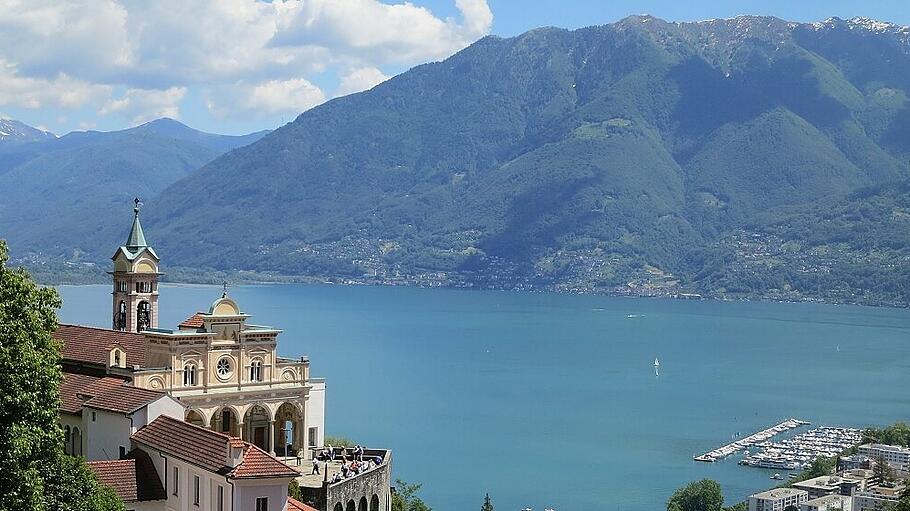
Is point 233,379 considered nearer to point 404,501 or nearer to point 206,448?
point 206,448

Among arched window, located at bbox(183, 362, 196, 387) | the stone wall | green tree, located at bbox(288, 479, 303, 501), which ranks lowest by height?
the stone wall

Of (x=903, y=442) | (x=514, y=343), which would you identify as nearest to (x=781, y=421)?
(x=903, y=442)

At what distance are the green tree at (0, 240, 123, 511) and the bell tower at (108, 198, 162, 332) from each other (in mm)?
16064

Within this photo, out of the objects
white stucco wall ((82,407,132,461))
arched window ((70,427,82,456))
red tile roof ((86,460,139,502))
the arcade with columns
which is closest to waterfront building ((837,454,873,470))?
the arcade with columns

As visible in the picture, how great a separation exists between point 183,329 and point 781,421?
76200 mm

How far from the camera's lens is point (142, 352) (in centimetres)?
3073

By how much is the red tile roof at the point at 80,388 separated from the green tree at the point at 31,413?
24.7ft

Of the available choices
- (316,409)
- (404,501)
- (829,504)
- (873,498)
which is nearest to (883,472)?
(873,498)

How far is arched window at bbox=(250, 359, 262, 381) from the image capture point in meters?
30.9

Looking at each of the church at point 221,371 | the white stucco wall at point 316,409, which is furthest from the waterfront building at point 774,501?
the church at point 221,371

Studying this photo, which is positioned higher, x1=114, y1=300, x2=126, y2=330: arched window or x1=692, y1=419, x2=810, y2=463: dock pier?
x1=114, y1=300, x2=126, y2=330: arched window

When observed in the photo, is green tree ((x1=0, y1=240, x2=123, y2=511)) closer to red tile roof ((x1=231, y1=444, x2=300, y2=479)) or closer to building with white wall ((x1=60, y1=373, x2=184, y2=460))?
red tile roof ((x1=231, y1=444, x2=300, y2=479))

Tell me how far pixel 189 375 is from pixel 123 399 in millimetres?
3793

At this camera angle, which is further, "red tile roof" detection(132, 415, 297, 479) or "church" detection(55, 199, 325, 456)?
"church" detection(55, 199, 325, 456)
